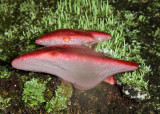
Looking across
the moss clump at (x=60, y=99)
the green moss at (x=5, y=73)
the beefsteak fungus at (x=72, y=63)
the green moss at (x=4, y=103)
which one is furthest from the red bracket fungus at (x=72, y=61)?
the green moss at (x=5, y=73)

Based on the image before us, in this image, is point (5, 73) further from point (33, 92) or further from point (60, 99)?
point (60, 99)

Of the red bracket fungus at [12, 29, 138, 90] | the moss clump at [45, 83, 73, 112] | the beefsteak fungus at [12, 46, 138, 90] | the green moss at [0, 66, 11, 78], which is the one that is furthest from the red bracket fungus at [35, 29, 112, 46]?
the green moss at [0, 66, 11, 78]

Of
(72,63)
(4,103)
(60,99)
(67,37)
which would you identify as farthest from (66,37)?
(4,103)

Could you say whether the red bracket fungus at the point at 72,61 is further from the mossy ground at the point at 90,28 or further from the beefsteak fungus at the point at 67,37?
the mossy ground at the point at 90,28

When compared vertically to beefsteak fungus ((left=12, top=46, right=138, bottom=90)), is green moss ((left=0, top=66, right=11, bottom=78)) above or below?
below

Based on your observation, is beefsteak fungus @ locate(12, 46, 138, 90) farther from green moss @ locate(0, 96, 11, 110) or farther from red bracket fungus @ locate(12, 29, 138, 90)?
green moss @ locate(0, 96, 11, 110)

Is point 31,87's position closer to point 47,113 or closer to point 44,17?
point 47,113

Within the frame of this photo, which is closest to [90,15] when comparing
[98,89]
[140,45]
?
[140,45]
